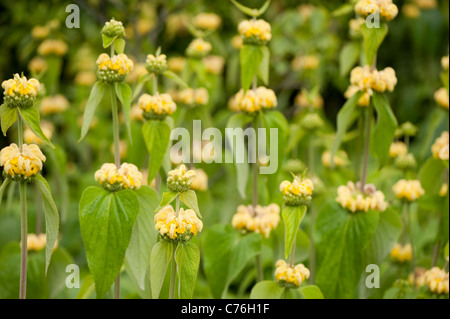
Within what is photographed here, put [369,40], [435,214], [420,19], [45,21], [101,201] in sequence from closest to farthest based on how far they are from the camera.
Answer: [101,201], [369,40], [435,214], [45,21], [420,19]

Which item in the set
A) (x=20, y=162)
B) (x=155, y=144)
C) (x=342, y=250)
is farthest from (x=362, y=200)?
(x=20, y=162)

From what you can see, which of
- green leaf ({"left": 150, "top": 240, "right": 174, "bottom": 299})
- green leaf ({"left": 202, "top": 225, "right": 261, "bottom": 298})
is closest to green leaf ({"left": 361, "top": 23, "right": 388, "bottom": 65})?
green leaf ({"left": 202, "top": 225, "right": 261, "bottom": 298})

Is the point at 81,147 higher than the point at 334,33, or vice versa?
the point at 334,33

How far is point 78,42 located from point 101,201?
1.55m

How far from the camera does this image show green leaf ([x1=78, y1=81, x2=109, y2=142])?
34.9 inches

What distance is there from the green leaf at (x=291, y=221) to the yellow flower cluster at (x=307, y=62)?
121 centimetres

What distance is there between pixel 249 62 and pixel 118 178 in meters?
0.36

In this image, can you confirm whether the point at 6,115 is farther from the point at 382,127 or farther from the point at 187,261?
the point at 382,127

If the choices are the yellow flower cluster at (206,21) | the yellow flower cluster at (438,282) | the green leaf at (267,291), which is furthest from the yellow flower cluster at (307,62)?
the green leaf at (267,291)

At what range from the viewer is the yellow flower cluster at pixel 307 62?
2.02 meters

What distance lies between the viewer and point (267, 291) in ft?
3.15

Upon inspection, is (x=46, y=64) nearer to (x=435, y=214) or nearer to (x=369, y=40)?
(x=369, y=40)

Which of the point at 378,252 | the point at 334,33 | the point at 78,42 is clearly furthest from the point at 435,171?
the point at 78,42
